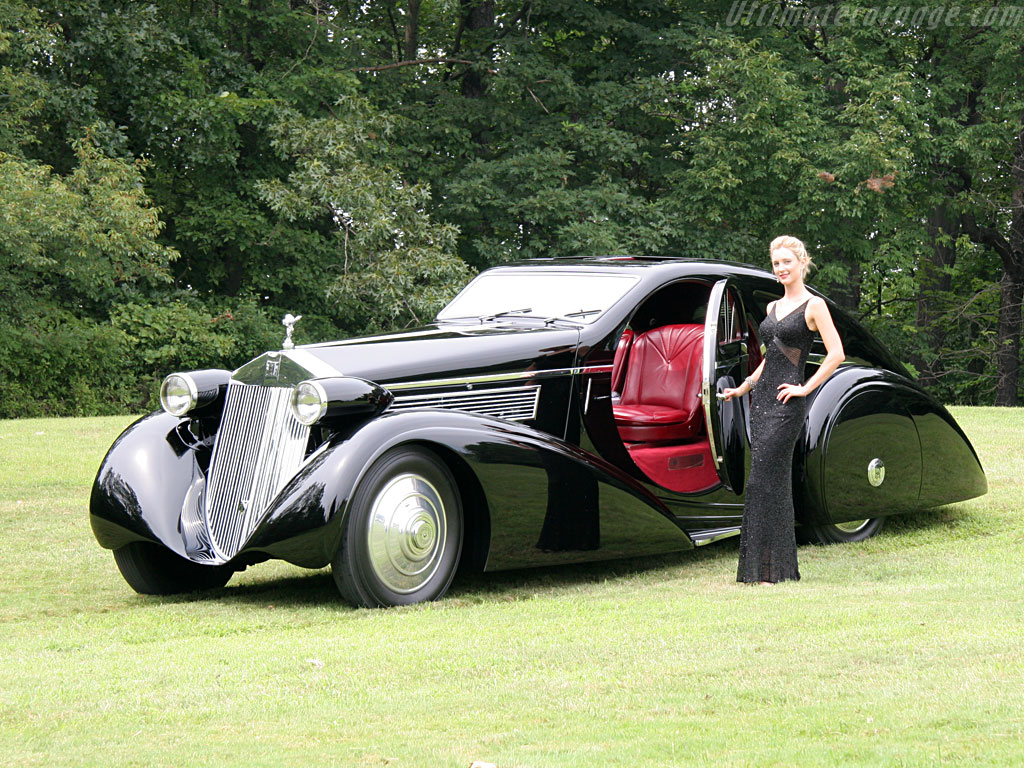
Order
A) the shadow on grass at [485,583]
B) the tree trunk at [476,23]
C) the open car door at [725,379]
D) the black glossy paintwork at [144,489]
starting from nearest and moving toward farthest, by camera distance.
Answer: the black glossy paintwork at [144,489]
the shadow on grass at [485,583]
the open car door at [725,379]
the tree trunk at [476,23]

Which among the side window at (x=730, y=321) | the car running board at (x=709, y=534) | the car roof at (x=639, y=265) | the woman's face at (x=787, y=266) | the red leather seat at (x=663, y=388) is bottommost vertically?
the car running board at (x=709, y=534)

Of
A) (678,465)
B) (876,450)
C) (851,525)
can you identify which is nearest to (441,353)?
(678,465)

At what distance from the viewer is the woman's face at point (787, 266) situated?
6.48m

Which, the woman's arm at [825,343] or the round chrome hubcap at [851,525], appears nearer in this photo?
the woman's arm at [825,343]

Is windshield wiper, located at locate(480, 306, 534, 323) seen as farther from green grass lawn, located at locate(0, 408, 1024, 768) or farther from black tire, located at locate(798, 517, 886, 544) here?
black tire, located at locate(798, 517, 886, 544)

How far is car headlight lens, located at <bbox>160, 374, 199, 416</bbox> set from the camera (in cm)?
661

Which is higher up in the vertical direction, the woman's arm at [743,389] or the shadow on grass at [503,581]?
the woman's arm at [743,389]

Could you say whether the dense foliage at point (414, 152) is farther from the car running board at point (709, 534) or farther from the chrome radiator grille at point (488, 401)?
the car running board at point (709, 534)

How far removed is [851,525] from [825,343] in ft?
7.49

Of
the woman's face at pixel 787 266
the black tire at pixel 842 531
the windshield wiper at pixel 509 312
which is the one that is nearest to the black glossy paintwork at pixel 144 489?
the windshield wiper at pixel 509 312

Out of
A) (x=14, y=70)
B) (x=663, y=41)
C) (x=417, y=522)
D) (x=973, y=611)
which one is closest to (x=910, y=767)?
(x=973, y=611)

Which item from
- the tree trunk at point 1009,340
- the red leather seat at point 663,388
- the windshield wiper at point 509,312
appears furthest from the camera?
the tree trunk at point 1009,340

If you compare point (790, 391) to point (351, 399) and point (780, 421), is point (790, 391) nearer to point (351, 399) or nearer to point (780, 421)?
point (780, 421)

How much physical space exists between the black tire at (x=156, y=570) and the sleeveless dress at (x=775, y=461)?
279 centimetres
